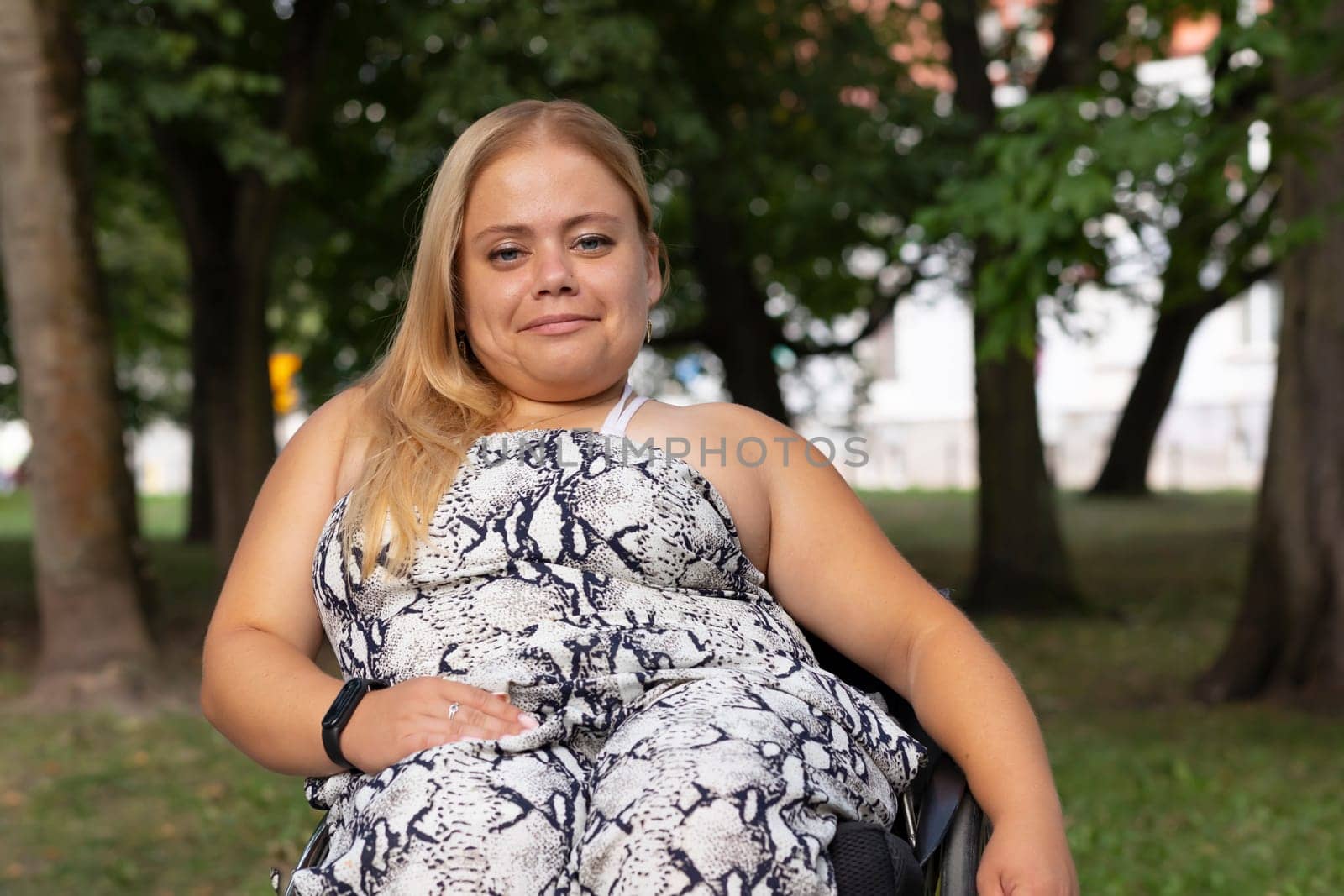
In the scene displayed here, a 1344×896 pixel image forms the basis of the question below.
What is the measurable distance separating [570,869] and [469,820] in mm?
139

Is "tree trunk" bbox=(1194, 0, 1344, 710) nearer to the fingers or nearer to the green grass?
the green grass

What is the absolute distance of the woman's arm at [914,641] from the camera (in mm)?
2023

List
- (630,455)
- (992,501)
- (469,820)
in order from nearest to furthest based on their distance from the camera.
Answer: (469,820) → (630,455) → (992,501)

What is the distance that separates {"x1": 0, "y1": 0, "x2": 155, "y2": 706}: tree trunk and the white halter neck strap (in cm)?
573

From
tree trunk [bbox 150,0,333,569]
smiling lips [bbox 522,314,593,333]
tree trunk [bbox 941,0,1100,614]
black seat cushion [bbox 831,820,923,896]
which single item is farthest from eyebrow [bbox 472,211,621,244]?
tree trunk [bbox 941,0,1100,614]

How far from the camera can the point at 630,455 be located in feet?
7.77

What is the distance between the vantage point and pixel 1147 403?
19828 mm

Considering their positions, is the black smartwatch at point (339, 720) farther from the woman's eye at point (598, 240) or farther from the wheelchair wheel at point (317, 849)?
the woman's eye at point (598, 240)

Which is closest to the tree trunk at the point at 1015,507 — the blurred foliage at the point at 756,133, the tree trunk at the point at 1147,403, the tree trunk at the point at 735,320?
the blurred foliage at the point at 756,133

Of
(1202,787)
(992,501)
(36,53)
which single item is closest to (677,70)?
(992,501)

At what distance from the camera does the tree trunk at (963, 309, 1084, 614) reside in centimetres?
1186

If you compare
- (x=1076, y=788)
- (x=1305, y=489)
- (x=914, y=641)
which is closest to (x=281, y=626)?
(x=914, y=641)

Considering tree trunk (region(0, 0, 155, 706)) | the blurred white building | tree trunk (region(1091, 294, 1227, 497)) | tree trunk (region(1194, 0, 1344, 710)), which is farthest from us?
the blurred white building

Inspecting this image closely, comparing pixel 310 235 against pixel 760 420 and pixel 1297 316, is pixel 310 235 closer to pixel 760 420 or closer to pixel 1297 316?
pixel 1297 316
